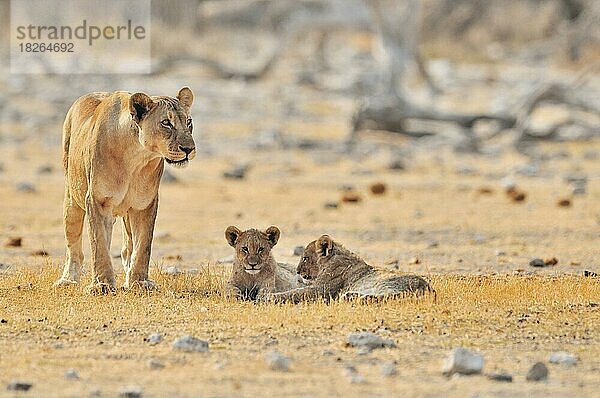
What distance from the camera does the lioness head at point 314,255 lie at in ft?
33.8

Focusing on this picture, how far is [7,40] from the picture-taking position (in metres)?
41.3

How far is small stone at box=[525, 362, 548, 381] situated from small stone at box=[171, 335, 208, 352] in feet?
6.46

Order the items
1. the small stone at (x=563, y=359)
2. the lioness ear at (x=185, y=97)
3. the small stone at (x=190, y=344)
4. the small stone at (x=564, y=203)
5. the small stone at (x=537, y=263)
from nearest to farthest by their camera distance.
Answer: the small stone at (x=563, y=359), the small stone at (x=190, y=344), the lioness ear at (x=185, y=97), the small stone at (x=537, y=263), the small stone at (x=564, y=203)

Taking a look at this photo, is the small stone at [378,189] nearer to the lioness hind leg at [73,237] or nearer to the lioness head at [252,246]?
the lioness hind leg at [73,237]

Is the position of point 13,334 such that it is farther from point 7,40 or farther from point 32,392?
point 7,40

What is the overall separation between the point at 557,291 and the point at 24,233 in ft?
24.0

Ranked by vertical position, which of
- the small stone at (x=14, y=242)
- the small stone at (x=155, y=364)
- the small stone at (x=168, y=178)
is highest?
the small stone at (x=168, y=178)

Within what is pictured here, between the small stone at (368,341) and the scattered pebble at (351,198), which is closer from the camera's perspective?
the small stone at (368,341)

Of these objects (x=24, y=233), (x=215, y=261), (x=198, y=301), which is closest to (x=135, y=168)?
(x=198, y=301)

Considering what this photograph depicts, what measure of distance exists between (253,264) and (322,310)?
0.96 metres

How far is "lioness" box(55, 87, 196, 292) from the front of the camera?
9.86 meters

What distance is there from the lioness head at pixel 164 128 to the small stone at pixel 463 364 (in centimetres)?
305

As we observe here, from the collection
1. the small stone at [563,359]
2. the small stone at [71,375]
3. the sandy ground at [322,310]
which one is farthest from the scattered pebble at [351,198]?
the small stone at [71,375]

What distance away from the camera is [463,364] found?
7.47 m
